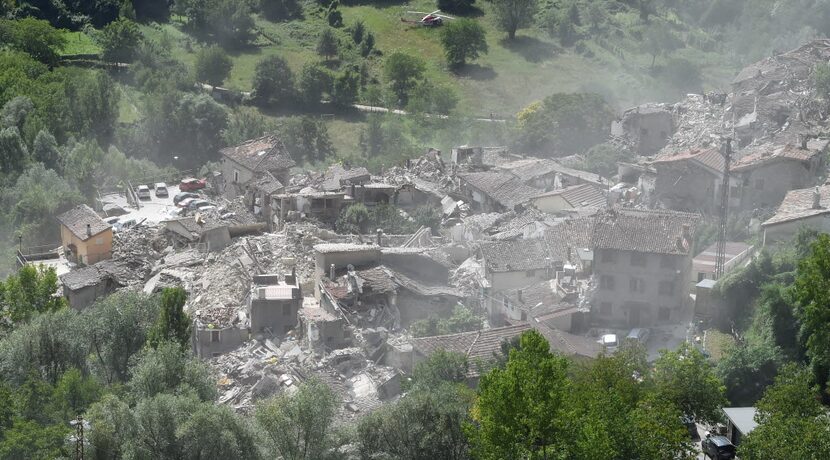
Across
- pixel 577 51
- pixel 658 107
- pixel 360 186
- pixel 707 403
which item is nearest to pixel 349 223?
pixel 360 186

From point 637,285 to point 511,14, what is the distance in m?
46.3

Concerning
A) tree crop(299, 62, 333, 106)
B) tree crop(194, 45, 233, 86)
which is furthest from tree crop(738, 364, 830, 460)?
tree crop(194, 45, 233, 86)

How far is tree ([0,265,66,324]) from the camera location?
136 ft

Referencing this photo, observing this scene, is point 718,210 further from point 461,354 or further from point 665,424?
point 665,424

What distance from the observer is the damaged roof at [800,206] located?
4025 centimetres

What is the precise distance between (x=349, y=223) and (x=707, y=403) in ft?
71.6

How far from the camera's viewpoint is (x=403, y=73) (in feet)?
246

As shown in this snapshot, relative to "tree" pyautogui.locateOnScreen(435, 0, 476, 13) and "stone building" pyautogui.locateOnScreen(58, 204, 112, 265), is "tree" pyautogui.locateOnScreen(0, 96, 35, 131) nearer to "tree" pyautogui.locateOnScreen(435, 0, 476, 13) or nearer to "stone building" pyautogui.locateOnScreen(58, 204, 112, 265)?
"stone building" pyautogui.locateOnScreen(58, 204, 112, 265)

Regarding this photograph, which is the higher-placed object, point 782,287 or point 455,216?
point 782,287

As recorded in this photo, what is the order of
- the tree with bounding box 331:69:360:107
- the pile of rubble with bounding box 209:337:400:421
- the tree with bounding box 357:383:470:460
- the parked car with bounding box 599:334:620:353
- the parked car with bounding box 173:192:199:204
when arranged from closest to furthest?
the tree with bounding box 357:383:470:460, the pile of rubble with bounding box 209:337:400:421, the parked car with bounding box 599:334:620:353, the parked car with bounding box 173:192:199:204, the tree with bounding box 331:69:360:107

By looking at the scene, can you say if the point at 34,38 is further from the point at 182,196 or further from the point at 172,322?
the point at 172,322

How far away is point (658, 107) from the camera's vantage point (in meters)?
58.4

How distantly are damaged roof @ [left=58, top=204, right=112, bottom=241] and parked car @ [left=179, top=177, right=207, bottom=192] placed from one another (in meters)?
7.13

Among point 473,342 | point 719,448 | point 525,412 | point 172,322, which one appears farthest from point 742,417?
point 172,322
